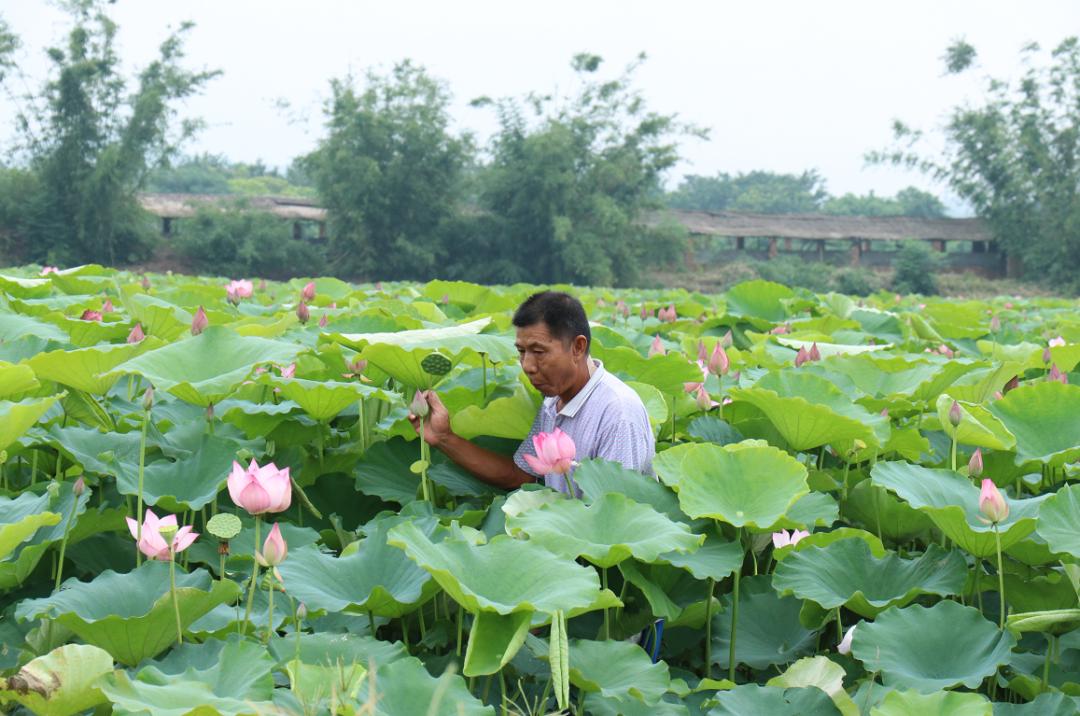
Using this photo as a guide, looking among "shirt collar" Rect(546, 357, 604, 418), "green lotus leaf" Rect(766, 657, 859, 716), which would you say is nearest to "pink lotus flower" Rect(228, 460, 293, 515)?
"green lotus leaf" Rect(766, 657, 859, 716)

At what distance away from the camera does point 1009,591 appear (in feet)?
4.61

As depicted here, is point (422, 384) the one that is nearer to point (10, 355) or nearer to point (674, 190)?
point (10, 355)

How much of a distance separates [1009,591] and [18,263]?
25.1 metres

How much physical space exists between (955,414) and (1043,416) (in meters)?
0.29

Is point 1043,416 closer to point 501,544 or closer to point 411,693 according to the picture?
point 501,544

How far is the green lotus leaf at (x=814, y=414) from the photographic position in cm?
161

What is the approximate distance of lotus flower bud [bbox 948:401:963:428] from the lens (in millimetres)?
1544

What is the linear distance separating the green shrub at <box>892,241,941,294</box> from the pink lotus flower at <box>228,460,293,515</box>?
2691 cm

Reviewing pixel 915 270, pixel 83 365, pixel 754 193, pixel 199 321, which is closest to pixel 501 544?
pixel 83 365

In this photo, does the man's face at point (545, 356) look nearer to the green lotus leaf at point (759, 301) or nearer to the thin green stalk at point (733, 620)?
the thin green stalk at point (733, 620)

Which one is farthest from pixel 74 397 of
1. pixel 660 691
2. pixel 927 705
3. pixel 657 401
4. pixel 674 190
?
pixel 674 190

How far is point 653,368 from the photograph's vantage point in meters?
1.95

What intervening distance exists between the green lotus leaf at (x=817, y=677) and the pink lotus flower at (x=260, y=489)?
1.84ft

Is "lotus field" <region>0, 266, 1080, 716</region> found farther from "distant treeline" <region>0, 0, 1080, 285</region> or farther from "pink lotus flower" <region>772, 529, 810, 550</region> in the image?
"distant treeline" <region>0, 0, 1080, 285</region>
